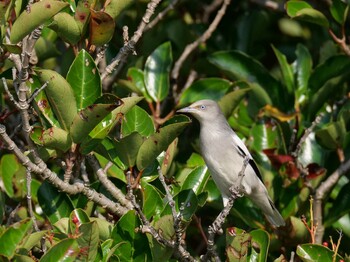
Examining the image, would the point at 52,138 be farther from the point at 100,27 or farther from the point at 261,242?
the point at 261,242

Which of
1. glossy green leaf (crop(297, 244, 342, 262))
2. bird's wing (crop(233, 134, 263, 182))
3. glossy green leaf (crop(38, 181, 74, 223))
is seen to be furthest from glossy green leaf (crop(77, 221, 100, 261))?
bird's wing (crop(233, 134, 263, 182))

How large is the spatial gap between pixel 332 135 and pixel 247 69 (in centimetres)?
107

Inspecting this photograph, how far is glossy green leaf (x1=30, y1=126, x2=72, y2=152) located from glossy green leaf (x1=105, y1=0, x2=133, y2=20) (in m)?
0.82

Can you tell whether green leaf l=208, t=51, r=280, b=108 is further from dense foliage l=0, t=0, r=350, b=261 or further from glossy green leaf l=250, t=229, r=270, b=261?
glossy green leaf l=250, t=229, r=270, b=261

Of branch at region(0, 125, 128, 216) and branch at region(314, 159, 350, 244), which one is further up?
branch at region(0, 125, 128, 216)

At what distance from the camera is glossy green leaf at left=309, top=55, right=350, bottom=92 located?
6023 mm

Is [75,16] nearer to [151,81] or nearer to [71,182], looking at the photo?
[71,182]

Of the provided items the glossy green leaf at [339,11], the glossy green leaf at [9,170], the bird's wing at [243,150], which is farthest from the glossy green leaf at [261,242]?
the glossy green leaf at [339,11]

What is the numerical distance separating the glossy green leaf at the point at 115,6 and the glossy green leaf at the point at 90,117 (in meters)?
0.64

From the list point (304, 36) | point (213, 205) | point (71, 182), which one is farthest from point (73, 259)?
point (304, 36)

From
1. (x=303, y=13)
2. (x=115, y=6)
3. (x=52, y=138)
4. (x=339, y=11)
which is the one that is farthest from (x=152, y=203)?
(x=339, y=11)

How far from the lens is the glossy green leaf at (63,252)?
3779 millimetres

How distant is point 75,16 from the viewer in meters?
4.71

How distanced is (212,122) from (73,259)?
245 cm
